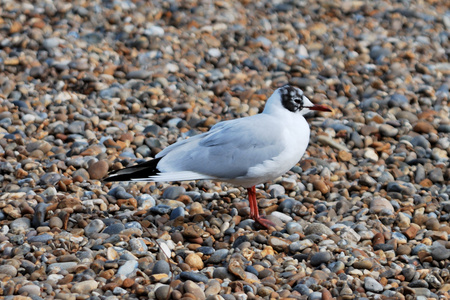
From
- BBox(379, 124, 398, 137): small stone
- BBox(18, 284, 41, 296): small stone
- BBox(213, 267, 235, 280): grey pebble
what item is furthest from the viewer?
BBox(379, 124, 398, 137): small stone

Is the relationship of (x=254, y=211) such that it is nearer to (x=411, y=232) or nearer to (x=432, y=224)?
(x=411, y=232)

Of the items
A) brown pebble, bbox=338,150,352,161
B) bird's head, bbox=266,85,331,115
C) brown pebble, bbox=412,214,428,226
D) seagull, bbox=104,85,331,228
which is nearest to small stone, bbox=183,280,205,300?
seagull, bbox=104,85,331,228

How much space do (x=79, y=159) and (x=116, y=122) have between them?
0.81 m

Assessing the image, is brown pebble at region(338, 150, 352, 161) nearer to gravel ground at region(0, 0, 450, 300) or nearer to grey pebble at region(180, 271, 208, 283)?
gravel ground at region(0, 0, 450, 300)

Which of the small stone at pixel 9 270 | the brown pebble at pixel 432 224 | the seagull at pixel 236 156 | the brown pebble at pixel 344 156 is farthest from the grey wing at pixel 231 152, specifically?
the brown pebble at pixel 344 156

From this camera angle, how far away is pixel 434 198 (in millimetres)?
5617

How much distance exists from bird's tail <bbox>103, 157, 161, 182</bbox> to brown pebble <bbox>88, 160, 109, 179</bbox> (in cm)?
91

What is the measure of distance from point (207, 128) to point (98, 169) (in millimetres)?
1366

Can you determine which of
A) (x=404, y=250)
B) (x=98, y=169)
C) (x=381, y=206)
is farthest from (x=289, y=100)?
(x=98, y=169)

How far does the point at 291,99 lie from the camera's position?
505 centimetres

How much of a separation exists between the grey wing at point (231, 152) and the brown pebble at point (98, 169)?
0.93m

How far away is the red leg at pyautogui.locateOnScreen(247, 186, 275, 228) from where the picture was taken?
4.94 meters

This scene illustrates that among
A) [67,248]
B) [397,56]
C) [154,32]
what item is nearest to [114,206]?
[67,248]

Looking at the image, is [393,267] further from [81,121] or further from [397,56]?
[397,56]
